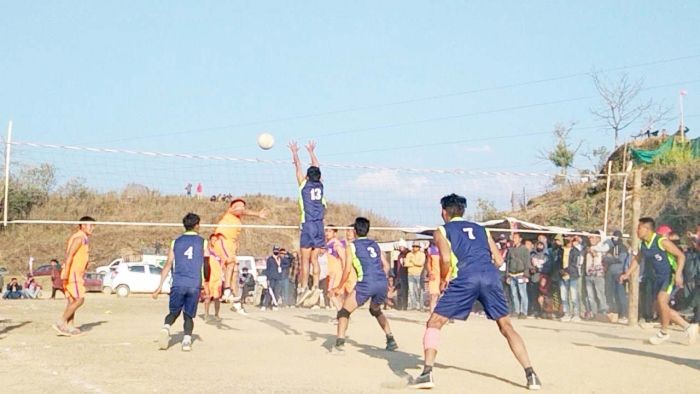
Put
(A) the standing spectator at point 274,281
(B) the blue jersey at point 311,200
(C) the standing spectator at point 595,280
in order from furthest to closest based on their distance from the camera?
(A) the standing spectator at point 274,281
(C) the standing spectator at point 595,280
(B) the blue jersey at point 311,200

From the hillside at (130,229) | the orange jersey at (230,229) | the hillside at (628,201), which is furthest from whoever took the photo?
the hillside at (130,229)

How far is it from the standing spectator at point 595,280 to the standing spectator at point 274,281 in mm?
9299

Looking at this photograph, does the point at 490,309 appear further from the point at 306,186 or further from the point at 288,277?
the point at 288,277

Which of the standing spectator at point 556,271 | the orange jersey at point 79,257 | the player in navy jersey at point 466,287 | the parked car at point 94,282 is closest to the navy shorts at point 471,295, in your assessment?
the player in navy jersey at point 466,287

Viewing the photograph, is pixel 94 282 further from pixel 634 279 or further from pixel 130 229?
pixel 634 279

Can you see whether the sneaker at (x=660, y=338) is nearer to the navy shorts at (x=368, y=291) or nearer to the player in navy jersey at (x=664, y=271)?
the player in navy jersey at (x=664, y=271)

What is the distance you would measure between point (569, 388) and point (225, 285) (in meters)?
10.4

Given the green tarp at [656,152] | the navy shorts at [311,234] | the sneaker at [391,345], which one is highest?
the green tarp at [656,152]

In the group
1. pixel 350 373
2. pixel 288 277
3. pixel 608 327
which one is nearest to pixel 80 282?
pixel 350 373

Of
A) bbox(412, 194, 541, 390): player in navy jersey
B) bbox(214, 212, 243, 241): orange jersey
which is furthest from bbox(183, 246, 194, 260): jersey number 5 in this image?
bbox(412, 194, 541, 390): player in navy jersey

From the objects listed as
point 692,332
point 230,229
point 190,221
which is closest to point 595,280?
point 692,332

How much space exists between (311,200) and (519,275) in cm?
881

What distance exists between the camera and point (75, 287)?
14320mm

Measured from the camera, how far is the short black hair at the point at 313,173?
1432 cm
